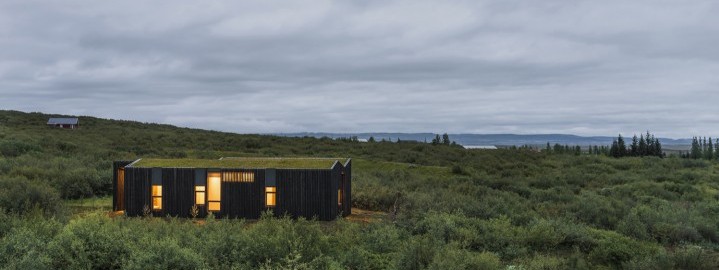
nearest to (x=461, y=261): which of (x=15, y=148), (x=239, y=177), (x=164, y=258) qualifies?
(x=164, y=258)

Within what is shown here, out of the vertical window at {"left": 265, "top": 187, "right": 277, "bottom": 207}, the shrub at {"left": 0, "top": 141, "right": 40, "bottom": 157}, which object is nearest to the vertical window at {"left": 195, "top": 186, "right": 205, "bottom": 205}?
the vertical window at {"left": 265, "top": 187, "right": 277, "bottom": 207}

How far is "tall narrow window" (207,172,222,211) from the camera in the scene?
64.5 feet

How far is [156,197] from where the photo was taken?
65.1 feet

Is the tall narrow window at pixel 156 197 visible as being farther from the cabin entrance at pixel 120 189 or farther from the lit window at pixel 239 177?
the lit window at pixel 239 177

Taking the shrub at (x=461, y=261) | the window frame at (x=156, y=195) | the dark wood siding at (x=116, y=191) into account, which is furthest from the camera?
the dark wood siding at (x=116, y=191)

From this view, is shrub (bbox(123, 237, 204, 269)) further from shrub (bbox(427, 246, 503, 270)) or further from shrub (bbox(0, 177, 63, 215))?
shrub (bbox(0, 177, 63, 215))

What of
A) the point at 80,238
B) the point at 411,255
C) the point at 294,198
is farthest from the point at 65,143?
the point at 411,255

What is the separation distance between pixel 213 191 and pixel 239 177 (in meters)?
1.36

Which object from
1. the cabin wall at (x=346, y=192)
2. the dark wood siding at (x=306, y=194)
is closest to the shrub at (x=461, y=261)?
the dark wood siding at (x=306, y=194)

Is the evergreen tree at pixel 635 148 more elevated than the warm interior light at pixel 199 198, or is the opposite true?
the evergreen tree at pixel 635 148

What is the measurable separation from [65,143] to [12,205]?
94.7 ft

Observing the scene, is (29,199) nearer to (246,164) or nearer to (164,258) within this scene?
(246,164)

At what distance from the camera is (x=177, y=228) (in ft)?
45.7

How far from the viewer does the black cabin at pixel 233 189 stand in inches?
758
